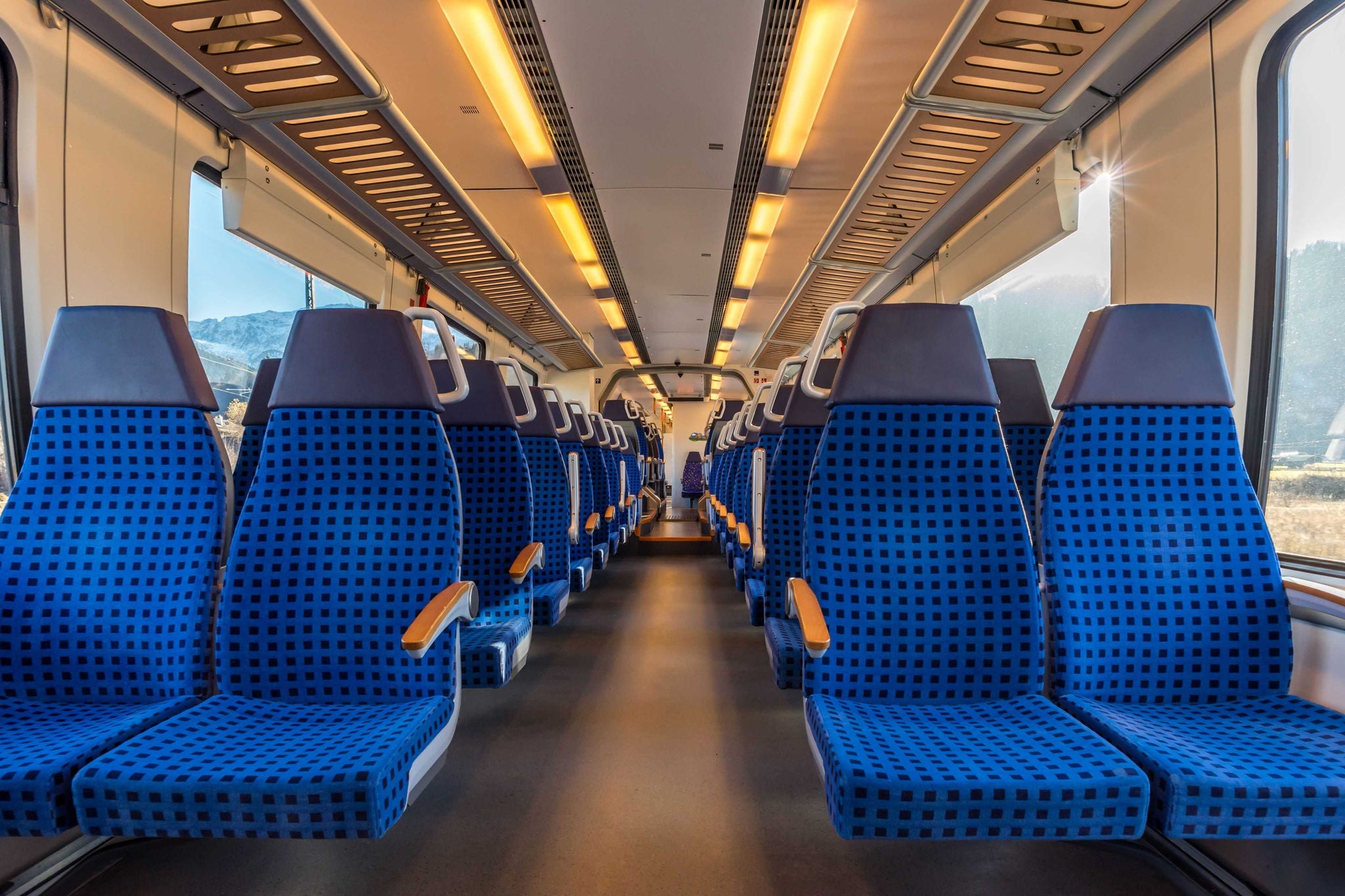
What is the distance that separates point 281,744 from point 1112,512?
6.37 ft

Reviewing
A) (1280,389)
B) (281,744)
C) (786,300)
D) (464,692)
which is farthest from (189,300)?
(786,300)

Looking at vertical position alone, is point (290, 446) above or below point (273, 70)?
below

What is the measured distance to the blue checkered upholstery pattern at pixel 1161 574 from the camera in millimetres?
1678

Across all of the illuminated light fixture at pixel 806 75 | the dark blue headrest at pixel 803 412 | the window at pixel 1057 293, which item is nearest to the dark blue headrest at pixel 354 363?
the dark blue headrest at pixel 803 412

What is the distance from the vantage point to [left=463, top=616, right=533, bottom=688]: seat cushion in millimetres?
Result: 2094

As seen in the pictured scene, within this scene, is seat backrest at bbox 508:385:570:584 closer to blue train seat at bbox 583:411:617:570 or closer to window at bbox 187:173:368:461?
window at bbox 187:173:368:461

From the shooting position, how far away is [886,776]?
1195mm

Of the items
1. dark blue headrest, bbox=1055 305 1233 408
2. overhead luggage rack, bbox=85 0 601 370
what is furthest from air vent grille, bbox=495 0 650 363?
dark blue headrest, bbox=1055 305 1233 408

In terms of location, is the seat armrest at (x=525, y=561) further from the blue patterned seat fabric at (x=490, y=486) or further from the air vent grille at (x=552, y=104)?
the air vent grille at (x=552, y=104)

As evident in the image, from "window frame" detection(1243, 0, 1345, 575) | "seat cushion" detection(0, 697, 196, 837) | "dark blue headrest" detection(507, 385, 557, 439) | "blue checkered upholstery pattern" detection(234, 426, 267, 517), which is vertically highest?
"window frame" detection(1243, 0, 1345, 575)

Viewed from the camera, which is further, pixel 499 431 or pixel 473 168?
pixel 473 168

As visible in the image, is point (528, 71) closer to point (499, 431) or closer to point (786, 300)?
point (499, 431)

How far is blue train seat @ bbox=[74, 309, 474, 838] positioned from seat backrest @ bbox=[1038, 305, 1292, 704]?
4.90 feet

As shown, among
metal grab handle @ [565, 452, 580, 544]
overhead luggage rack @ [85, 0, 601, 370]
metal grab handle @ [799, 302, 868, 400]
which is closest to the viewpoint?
metal grab handle @ [799, 302, 868, 400]
